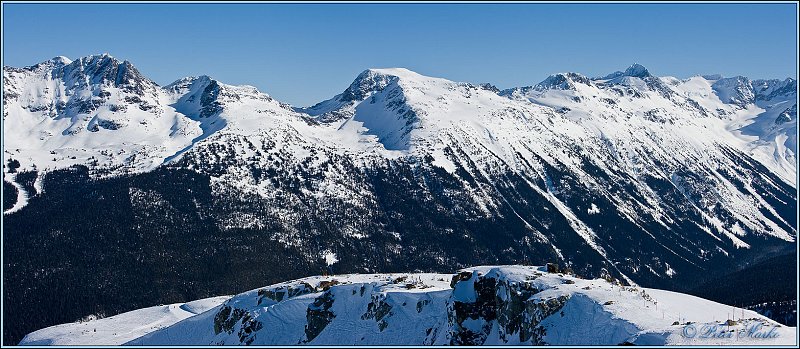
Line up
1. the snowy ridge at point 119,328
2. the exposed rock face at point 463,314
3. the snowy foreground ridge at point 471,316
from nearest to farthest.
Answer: the snowy foreground ridge at point 471,316 < the exposed rock face at point 463,314 < the snowy ridge at point 119,328

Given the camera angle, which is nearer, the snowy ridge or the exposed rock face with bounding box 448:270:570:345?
the exposed rock face with bounding box 448:270:570:345

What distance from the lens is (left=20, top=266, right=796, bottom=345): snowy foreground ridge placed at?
63781 mm

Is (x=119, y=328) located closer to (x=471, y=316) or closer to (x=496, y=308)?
(x=471, y=316)

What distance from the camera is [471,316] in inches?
3086

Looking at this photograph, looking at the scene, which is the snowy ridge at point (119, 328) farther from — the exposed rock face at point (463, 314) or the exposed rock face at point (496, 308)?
the exposed rock face at point (496, 308)

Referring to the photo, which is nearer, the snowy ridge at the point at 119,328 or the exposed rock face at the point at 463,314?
the exposed rock face at the point at 463,314

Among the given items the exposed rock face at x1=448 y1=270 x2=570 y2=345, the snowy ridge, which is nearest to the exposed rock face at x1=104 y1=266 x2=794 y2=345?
the exposed rock face at x1=448 y1=270 x2=570 y2=345

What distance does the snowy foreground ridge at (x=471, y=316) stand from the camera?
209 ft

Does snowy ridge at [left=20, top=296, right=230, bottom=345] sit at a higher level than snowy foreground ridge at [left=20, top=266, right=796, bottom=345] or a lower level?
lower

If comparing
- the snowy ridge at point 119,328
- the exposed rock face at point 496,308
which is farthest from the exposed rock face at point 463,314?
the snowy ridge at point 119,328

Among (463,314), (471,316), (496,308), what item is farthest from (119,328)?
(496,308)

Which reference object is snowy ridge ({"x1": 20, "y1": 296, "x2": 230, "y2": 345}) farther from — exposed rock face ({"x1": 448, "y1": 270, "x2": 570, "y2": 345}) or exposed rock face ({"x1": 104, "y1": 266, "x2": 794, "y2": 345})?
exposed rock face ({"x1": 448, "y1": 270, "x2": 570, "y2": 345})

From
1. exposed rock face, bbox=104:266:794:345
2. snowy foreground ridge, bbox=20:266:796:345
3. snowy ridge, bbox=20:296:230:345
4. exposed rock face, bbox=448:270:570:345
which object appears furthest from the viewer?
snowy ridge, bbox=20:296:230:345

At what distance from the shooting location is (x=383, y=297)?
296 feet
